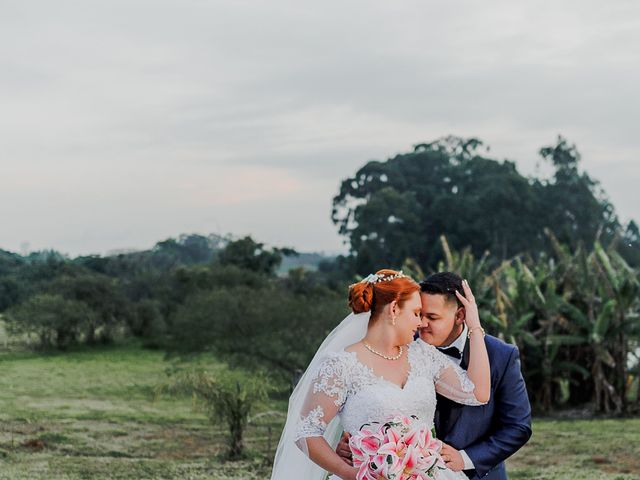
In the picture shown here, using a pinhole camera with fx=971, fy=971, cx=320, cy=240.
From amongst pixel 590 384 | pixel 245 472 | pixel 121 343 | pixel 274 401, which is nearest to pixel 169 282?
pixel 121 343

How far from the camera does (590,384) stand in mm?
17594

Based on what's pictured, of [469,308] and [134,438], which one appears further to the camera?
[134,438]

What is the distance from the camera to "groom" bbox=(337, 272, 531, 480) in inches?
131

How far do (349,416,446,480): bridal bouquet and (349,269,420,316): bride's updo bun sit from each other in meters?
0.39

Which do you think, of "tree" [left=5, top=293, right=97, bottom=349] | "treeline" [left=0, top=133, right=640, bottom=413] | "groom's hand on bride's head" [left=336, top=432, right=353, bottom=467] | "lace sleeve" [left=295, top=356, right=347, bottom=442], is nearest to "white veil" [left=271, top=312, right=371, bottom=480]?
"lace sleeve" [left=295, top=356, right=347, bottom=442]

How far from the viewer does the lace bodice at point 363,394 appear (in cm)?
335

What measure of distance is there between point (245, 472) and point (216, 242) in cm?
3882

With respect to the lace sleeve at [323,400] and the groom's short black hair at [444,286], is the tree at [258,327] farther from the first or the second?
the groom's short black hair at [444,286]

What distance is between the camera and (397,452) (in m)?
3.12

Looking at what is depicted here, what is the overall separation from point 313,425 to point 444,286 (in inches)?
25.9

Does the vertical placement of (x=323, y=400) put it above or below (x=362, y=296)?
below

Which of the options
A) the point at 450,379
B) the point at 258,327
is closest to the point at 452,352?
the point at 450,379

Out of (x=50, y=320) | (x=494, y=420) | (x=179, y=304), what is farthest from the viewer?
(x=179, y=304)

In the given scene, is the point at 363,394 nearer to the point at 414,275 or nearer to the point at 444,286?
the point at 444,286
